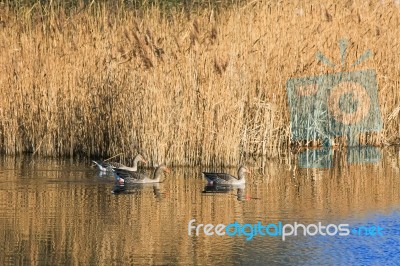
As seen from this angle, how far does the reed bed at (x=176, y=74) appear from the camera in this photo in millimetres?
14273

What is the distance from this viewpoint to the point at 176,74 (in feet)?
46.9

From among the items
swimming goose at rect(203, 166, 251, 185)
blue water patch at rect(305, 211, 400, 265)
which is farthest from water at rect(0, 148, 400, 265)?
swimming goose at rect(203, 166, 251, 185)

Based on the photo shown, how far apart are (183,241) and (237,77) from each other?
5.56 meters

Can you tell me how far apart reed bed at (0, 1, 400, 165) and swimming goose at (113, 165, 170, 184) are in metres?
1.19

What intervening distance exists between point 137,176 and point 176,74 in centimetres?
202

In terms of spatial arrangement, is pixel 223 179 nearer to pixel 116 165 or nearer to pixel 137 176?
pixel 137 176

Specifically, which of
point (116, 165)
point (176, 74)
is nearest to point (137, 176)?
point (116, 165)

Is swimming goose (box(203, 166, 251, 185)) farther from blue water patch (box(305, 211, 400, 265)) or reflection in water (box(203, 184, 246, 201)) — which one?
blue water patch (box(305, 211, 400, 265))

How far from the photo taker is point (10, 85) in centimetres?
1609

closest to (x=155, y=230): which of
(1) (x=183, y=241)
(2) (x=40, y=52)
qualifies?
(1) (x=183, y=241)

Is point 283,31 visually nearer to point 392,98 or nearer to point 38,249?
point 392,98

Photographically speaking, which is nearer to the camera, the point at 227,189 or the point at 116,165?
the point at 227,189

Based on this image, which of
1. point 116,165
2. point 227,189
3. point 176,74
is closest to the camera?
point 227,189

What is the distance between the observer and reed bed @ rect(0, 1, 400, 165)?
14.3m
